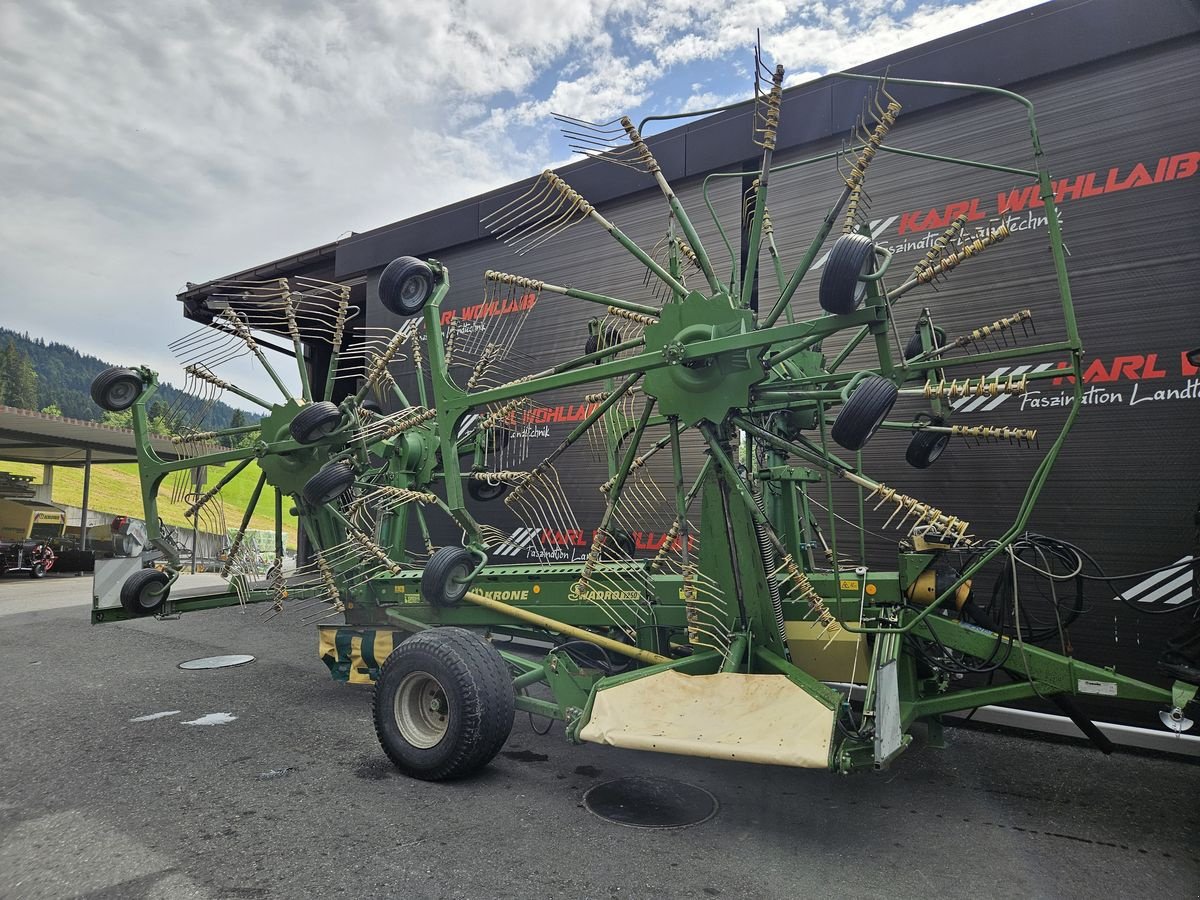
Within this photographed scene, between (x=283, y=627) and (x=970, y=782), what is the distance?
9.06m

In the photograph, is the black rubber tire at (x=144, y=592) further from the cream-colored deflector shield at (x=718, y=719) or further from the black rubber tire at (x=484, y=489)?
the cream-colored deflector shield at (x=718, y=719)

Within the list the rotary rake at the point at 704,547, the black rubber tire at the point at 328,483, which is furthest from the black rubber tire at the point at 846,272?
the black rubber tire at the point at 328,483

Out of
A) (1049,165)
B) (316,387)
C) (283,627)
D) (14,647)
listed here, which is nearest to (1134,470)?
(1049,165)

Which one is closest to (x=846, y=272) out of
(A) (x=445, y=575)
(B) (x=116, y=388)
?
(A) (x=445, y=575)

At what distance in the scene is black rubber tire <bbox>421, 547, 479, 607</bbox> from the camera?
473 cm

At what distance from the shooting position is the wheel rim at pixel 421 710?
14.8 feet

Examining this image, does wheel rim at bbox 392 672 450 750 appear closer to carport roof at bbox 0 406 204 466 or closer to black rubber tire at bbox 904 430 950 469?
black rubber tire at bbox 904 430 950 469

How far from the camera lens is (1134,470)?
18.2 ft

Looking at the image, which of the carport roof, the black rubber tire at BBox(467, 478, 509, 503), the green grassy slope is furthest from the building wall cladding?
the green grassy slope

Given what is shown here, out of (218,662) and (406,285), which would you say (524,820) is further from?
(218,662)

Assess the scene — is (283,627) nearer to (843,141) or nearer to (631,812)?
(631,812)

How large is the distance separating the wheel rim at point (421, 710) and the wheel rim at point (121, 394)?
4.56 m

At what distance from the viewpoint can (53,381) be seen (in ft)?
407

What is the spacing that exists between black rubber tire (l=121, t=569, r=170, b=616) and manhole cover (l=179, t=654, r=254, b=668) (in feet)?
3.66
